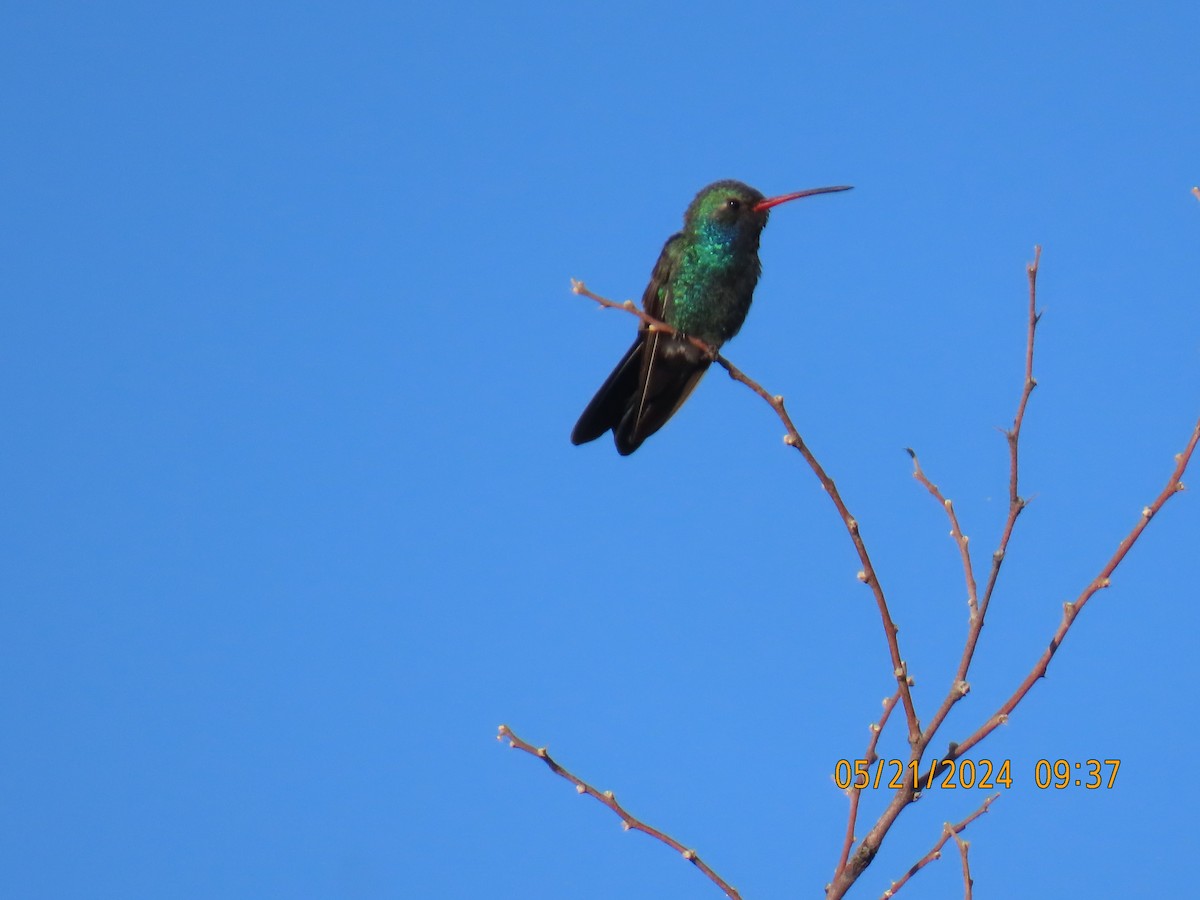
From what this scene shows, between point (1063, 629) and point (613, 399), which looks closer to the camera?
point (1063, 629)

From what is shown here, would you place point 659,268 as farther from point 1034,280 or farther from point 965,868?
point 965,868

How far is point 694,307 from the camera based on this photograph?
6.07 meters

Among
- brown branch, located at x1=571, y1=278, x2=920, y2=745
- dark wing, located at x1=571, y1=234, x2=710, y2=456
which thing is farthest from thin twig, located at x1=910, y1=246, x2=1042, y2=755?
dark wing, located at x1=571, y1=234, x2=710, y2=456

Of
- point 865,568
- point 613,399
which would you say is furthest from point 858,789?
point 613,399

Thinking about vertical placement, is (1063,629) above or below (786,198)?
below

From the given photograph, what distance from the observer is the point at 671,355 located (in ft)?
20.0

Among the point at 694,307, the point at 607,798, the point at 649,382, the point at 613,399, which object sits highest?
the point at 694,307

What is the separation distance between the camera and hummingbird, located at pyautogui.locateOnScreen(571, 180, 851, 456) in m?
6.01

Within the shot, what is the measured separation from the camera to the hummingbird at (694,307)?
6008 millimetres

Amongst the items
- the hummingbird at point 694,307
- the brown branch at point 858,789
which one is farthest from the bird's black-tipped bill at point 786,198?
the brown branch at point 858,789

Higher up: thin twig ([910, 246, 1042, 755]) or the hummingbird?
the hummingbird

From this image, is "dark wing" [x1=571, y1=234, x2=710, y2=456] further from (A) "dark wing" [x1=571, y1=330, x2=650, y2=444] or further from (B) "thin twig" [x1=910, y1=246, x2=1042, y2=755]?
(B) "thin twig" [x1=910, y1=246, x2=1042, y2=755]

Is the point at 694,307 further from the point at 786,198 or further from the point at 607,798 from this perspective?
the point at 607,798

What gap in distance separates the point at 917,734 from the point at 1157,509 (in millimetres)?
576
